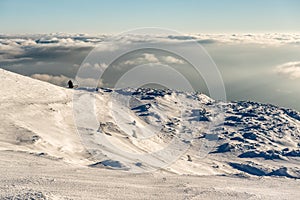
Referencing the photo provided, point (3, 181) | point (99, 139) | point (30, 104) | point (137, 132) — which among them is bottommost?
point (137, 132)

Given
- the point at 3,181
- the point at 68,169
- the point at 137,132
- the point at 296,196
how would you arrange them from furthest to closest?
the point at 137,132 → the point at 68,169 → the point at 296,196 → the point at 3,181

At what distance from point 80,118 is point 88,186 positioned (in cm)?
7884

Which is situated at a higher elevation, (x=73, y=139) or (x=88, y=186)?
(x=88, y=186)

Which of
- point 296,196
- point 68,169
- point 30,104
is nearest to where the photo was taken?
point 296,196

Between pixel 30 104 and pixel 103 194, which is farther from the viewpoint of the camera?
pixel 30 104

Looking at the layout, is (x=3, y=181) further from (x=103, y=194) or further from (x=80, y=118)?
(x=80, y=118)

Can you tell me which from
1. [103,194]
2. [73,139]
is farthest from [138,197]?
[73,139]

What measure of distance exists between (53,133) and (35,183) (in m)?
54.5

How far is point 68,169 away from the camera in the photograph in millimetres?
43875

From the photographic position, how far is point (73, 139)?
88000 millimetres

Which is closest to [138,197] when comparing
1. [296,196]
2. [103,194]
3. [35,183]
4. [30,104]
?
[103,194]

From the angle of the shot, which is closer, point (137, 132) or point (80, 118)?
point (80, 118)

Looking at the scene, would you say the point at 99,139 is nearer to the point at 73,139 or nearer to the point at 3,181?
the point at 73,139

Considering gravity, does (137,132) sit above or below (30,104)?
below
